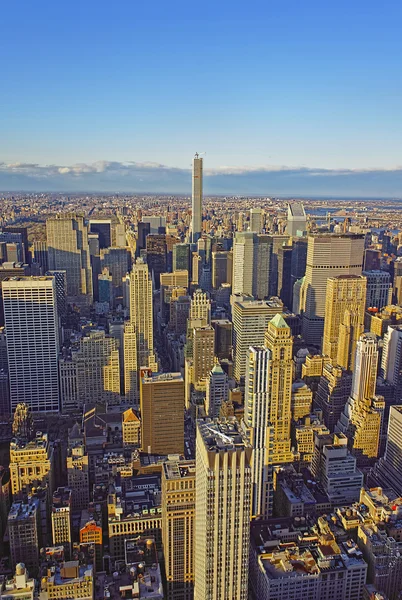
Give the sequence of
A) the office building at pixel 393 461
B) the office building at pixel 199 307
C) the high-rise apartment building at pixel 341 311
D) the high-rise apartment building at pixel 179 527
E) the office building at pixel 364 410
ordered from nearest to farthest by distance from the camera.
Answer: the high-rise apartment building at pixel 179 527, the office building at pixel 393 461, the office building at pixel 364 410, the high-rise apartment building at pixel 341 311, the office building at pixel 199 307

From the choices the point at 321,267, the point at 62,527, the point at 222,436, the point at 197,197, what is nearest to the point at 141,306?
the point at 321,267

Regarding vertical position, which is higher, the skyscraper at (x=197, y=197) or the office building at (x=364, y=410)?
the skyscraper at (x=197, y=197)

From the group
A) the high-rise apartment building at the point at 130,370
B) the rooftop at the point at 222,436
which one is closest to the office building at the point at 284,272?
the high-rise apartment building at the point at 130,370

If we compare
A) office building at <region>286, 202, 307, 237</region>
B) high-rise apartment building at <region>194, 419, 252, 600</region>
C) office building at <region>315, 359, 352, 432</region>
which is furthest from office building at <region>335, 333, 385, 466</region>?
office building at <region>286, 202, 307, 237</region>

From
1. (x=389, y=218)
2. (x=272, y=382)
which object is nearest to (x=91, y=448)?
(x=272, y=382)

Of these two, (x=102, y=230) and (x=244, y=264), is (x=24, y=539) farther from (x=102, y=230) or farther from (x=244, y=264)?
(x=102, y=230)

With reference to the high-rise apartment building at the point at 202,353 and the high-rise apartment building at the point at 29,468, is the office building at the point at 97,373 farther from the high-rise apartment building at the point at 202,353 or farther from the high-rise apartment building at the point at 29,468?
the high-rise apartment building at the point at 29,468

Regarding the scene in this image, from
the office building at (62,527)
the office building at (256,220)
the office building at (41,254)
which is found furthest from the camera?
the office building at (256,220)
